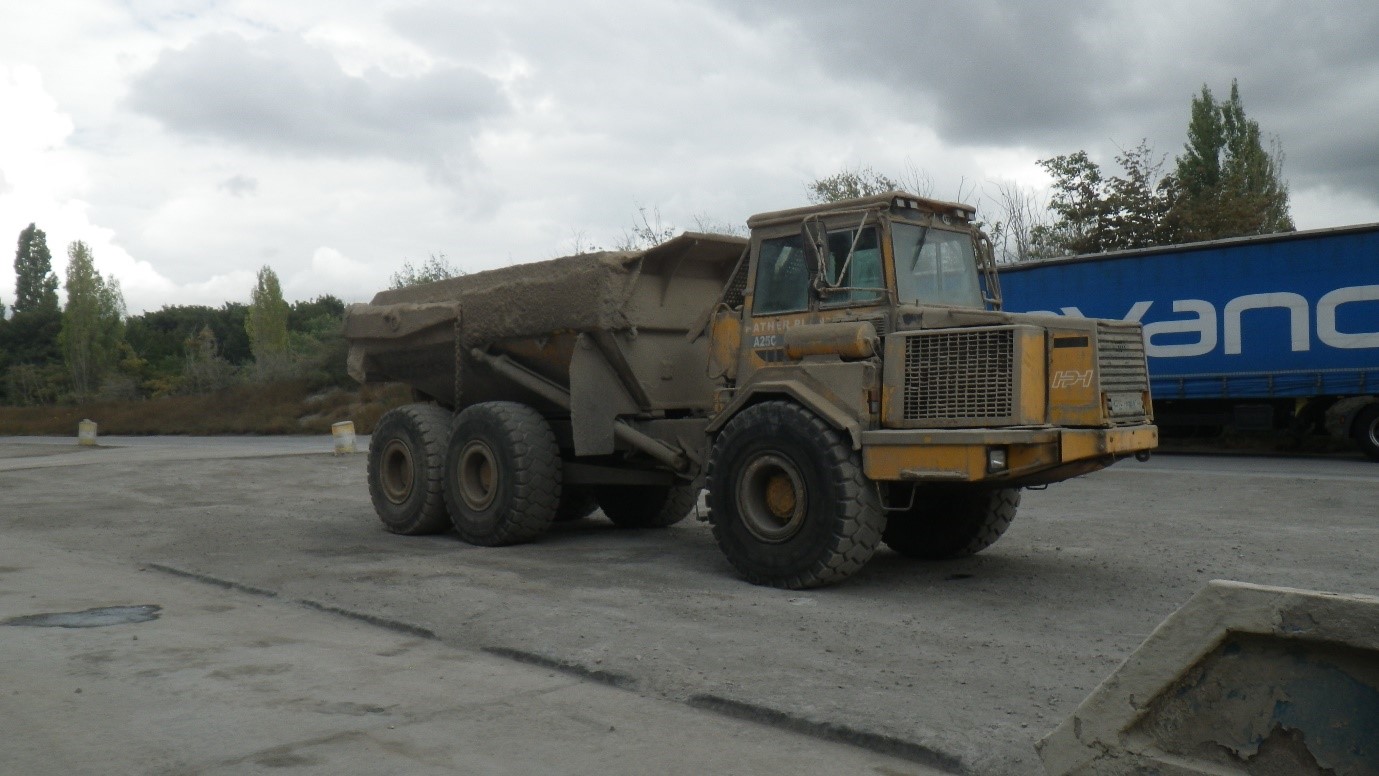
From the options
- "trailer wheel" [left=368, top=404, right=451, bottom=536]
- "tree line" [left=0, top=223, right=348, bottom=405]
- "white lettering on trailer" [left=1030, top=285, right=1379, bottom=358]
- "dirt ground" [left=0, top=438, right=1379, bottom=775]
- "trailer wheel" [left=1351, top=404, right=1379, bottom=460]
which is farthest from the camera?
"tree line" [left=0, top=223, right=348, bottom=405]

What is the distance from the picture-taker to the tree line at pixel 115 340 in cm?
6400

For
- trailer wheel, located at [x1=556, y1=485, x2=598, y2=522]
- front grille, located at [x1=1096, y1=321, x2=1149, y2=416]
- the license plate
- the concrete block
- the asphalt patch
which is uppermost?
front grille, located at [x1=1096, y1=321, x2=1149, y2=416]

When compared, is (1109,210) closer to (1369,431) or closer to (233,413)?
(1369,431)

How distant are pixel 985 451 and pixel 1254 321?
1406cm

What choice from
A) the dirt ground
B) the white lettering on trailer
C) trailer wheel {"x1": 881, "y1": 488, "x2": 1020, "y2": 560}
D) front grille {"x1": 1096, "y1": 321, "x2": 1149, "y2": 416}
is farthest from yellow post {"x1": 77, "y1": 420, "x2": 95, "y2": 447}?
front grille {"x1": 1096, "y1": 321, "x2": 1149, "y2": 416}

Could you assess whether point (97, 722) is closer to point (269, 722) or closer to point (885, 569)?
point (269, 722)

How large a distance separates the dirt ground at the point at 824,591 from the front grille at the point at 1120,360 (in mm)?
1395

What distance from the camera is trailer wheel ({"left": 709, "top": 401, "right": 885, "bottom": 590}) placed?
8.30 m

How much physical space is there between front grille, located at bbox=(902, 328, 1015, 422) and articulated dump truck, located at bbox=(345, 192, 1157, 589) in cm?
1

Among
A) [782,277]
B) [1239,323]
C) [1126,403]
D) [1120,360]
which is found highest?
[1239,323]

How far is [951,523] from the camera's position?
32.5 ft

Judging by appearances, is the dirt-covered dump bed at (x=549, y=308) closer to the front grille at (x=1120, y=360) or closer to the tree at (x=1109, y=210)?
the front grille at (x=1120, y=360)

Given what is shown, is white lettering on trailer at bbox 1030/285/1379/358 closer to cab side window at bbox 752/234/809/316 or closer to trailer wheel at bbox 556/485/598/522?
trailer wheel at bbox 556/485/598/522

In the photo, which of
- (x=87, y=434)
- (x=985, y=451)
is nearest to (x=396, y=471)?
(x=985, y=451)
